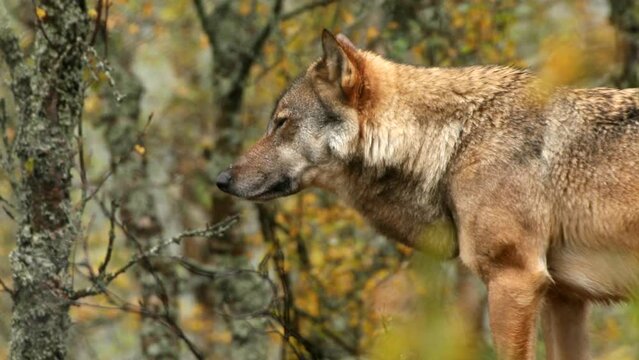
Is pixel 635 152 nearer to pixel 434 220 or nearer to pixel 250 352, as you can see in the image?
pixel 434 220

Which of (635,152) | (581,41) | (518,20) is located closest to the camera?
(581,41)

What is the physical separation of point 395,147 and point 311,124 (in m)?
0.56

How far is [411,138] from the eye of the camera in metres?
6.23

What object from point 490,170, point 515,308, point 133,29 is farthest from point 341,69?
point 133,29

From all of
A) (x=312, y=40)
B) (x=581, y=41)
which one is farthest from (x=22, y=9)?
(x=581, y=41)

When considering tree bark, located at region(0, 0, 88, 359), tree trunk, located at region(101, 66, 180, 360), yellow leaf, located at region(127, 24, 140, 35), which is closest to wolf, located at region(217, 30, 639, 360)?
tree bark, located at region(0, 0, 88, 359)

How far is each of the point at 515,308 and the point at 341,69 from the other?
181 centimetres

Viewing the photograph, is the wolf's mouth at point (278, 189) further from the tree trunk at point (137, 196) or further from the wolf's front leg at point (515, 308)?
the tree trunk at point (137, 196)

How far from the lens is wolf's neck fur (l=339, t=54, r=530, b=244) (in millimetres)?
6082

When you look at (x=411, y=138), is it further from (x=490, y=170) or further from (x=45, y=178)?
(x=45, y=178)

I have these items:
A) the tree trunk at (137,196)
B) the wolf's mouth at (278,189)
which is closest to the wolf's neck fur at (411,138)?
the wolf's mouth at (278,189)

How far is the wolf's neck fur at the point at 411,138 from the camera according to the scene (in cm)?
608

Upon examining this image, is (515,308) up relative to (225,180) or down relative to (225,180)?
down

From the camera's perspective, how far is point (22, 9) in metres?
12.5
